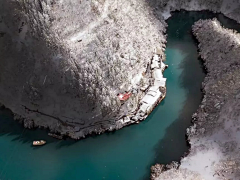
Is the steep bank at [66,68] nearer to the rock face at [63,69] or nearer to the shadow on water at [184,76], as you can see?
the rock face at [63,69]

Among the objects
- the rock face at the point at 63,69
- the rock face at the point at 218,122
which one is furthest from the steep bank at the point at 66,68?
the rock face at the point at 218,122

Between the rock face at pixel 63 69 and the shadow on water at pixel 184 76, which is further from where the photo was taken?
the rock face at pixel 63 69

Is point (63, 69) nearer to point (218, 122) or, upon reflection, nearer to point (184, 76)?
point (184, 76)

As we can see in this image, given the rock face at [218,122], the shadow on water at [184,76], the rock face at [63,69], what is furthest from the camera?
the rock face at [63,69]

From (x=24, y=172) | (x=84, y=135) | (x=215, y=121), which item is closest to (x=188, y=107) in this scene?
(x=215, y=121)

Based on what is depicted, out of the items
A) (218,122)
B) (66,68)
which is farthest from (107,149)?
(218,122)

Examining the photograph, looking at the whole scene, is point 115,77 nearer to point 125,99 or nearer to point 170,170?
point 125,99

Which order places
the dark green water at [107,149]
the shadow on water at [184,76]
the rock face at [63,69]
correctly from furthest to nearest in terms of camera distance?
the rock face at [63,69], the shadow on water at [184,76], the dark green water at [107,149]

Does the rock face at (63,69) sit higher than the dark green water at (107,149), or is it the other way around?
the rock face at (63,69)
